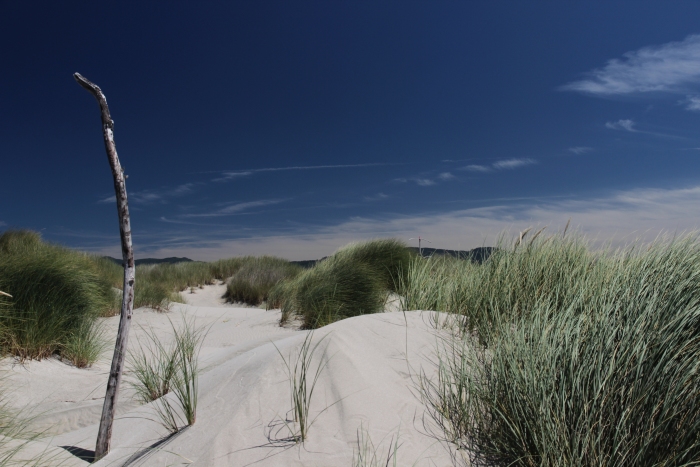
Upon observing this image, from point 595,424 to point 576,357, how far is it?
1.23ft

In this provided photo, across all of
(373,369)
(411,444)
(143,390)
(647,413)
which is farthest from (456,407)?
(143,390)

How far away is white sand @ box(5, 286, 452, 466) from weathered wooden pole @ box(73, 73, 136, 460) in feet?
0.58

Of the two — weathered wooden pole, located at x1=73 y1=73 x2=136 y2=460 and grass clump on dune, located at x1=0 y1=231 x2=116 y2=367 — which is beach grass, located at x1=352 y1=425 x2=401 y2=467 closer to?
weathered wooden pole, located at x1=73 y1=73 x2=136 y2=460

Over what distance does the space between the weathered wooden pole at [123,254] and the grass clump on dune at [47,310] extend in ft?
8.94

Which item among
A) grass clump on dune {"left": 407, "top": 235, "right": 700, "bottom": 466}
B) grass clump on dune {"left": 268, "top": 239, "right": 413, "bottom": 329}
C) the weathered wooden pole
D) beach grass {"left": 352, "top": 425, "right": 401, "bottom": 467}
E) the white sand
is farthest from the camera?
grass clump on dune {"left": 268, "top": 239, "right": 413, "bottom": 329}

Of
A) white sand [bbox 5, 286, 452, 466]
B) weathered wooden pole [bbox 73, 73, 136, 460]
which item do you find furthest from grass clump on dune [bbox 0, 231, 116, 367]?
weathered wooden pole [bbox 73, 73, 136, 460]

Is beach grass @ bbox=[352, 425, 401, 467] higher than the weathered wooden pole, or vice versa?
the weathered wooden pole

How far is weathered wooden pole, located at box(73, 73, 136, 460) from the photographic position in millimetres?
2842

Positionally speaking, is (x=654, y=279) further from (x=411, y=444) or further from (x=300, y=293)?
(x=300, y=293)

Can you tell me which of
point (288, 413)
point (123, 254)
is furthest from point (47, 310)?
point (288, 413)

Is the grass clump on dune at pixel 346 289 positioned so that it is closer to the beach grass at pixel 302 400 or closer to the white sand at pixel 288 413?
the white sand at pixel 288 413

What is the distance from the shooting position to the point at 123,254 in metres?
2.89

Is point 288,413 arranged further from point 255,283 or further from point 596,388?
point 255,283

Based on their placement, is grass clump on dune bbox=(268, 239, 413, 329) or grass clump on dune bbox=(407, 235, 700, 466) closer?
grass clump on dune bbox=(407, 235, 700, 466)
